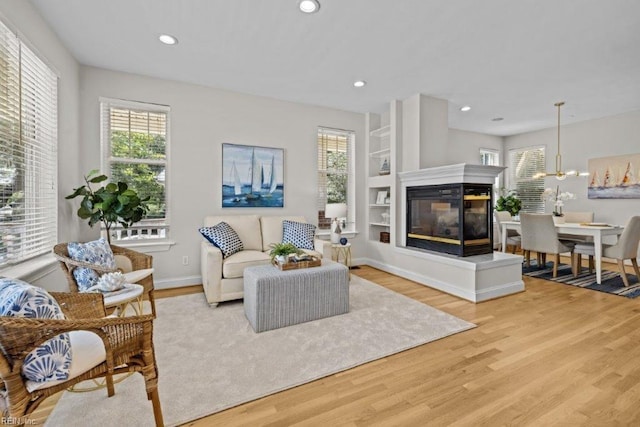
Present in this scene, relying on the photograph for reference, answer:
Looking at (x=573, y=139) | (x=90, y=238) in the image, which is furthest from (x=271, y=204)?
(x=573, y=139)

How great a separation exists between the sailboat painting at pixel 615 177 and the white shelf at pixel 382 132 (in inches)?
159

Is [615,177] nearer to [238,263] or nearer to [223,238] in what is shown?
[238,263]

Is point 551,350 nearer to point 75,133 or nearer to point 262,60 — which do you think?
point 262,60

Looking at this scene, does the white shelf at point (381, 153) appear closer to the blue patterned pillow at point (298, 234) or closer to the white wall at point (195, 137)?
the white wall at point (195, 137)

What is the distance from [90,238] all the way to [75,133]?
120 centimetres

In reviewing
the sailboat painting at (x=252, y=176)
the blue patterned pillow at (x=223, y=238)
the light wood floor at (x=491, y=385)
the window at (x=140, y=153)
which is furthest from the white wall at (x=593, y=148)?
the window at (x=140, y=153)

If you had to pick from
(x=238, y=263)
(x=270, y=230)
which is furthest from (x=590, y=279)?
(x=238, y=263)

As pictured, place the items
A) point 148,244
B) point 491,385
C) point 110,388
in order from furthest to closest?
point 148,244 → point 491,385 → point 110,388

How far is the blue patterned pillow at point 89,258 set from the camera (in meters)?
2.25

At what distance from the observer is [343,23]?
99.8 inches

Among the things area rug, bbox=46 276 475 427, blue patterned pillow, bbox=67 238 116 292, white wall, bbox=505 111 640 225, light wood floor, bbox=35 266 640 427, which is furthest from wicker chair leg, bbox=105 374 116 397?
white wall, bbox=505 111 640 225

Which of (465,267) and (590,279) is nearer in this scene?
(465,267)

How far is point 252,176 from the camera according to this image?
4.19m

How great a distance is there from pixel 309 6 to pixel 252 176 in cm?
237
